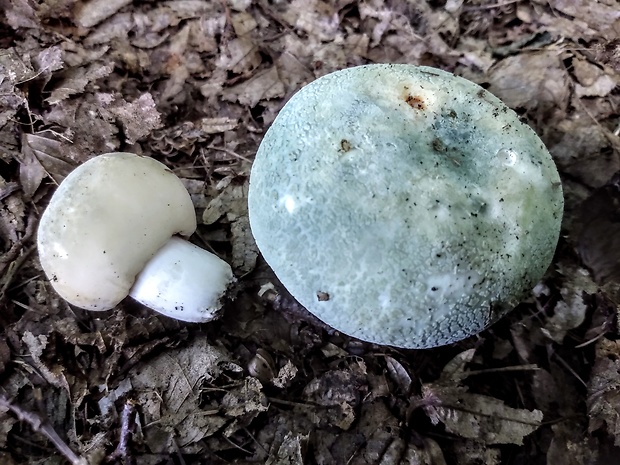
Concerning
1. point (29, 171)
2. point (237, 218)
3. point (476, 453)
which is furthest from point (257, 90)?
point (476, 453)

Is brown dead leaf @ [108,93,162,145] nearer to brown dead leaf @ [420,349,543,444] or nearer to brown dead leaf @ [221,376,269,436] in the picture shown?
brown dead leaf @ [221,376,269,436]

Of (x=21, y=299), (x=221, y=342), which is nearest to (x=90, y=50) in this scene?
(x=21, y=299)

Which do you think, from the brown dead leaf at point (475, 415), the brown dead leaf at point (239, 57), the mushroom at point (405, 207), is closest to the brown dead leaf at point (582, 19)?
the mushroom at point (405, 207)

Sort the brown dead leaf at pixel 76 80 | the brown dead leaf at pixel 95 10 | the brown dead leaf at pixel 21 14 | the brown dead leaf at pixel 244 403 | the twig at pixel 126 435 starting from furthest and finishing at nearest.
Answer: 1. the brown dead leaf at pixel 95 10
2. the brown dead leaf at pixel 21 14
3. the brown dead leaf at pixel 76 80
4. the brown dead leaf at pixel 244 403
5. the twig at pixel 126 435

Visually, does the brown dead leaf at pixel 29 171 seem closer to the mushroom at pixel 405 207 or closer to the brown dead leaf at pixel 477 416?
the mushroom at pixel 405 207

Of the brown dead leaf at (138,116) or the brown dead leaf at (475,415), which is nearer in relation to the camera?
the brown dead leaf at (475,415)

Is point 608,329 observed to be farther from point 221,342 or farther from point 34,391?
point 34,391

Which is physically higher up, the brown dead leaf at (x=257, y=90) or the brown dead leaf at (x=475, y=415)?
the brown dead leaf at (x=257, y=90)
